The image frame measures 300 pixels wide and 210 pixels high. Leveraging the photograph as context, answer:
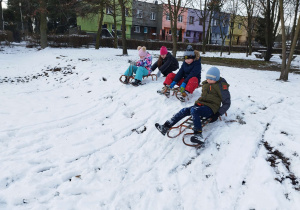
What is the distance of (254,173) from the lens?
315 centimetres

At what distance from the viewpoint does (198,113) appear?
3973mm

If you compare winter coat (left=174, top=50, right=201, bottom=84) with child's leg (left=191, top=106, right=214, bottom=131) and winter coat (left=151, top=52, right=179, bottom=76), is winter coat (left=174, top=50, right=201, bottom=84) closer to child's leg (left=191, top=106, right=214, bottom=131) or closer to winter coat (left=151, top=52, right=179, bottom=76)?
winter coat (left=151, top=52, right=179, bottom=76)

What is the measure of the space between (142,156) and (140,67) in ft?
12.2

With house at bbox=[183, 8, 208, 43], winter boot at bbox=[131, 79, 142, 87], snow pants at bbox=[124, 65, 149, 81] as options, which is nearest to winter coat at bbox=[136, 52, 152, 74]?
snow pants at bbox=[124, 65, 149, 81]

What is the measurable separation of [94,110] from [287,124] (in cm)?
445

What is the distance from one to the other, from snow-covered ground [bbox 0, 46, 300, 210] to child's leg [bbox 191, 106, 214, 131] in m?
0.39

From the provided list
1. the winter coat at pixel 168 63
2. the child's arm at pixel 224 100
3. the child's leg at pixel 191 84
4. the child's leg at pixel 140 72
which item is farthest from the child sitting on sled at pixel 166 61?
the child's arm at pixel 224 100

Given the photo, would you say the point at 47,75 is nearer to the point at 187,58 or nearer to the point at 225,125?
the point at 187,58

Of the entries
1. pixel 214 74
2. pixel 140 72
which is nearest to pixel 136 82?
pixel 140 72

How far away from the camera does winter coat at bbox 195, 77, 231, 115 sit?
13.5ft

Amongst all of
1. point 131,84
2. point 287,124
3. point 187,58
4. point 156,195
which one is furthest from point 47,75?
point 287,124

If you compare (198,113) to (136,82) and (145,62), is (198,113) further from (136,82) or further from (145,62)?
(145,62)

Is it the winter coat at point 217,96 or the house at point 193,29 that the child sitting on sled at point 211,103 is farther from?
the house at point 193,29

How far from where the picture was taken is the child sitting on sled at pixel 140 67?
6957 millimetres
